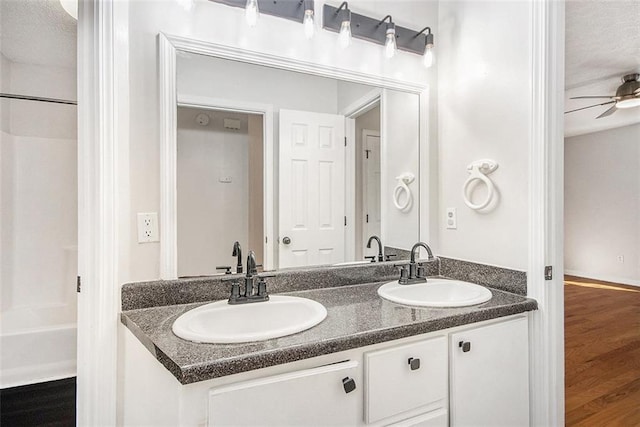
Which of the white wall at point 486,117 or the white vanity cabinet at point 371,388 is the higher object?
the white wall at point 486,117

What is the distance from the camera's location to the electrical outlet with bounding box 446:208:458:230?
185cm

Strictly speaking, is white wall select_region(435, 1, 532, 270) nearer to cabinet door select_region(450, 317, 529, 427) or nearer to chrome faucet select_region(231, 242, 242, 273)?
cabinet door select_region(450, 317, 529, 427)

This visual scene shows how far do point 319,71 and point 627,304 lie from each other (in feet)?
15.2

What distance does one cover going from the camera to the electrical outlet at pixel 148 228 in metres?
1.30

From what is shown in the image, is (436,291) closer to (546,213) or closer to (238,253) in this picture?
(546,213)

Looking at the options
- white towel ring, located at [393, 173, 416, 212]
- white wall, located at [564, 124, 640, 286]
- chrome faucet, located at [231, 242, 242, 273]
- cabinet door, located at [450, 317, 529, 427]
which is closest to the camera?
cabinet door, located at [450, 317, 529, 427]

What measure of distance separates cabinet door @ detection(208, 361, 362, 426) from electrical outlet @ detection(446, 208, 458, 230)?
3.64ft

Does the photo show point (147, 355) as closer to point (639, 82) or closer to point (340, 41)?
point (340, 41)

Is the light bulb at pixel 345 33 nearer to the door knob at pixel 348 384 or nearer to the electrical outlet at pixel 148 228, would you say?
the electrical outlet at pixel 148 228

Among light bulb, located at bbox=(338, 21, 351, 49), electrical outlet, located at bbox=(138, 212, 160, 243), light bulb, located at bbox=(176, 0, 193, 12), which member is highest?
light bulb, located at bbox=(338, 21, 351, 49)

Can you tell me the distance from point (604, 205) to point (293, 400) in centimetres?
628

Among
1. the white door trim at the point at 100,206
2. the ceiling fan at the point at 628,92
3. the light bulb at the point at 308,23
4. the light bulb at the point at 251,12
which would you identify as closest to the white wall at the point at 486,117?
the light bulb at the point at 308,23

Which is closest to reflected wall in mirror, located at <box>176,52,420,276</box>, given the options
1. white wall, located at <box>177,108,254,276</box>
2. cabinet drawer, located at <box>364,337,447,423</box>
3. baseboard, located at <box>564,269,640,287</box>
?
white wall, located at <box>177,108,254,276</box>

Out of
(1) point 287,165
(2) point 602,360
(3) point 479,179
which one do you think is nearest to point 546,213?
(3) point 479,179
